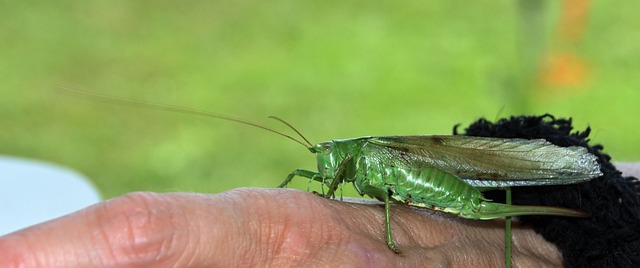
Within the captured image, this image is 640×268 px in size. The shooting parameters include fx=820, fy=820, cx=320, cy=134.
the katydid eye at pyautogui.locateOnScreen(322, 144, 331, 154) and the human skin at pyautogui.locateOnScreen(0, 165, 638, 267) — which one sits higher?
the katydid eye at pyautogui.locateOnScreen(322, 144, 331, 154)

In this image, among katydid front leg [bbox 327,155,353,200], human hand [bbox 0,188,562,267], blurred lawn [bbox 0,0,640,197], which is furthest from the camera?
blurred lawn [bbox 0,0,640,197]

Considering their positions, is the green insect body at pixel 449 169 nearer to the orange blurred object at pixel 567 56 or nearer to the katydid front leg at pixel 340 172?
the katydid front leg at pixel 340 172

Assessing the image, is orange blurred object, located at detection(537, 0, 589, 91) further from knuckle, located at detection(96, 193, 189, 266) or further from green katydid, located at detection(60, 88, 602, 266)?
knuckle, located at detection(96, 193, 189, 266)

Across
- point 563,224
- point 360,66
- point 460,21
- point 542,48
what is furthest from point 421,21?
point 563,224

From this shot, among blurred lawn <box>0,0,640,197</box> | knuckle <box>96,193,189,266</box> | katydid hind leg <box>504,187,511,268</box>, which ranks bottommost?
katydid hind leg <box>504,187,511,268</box>

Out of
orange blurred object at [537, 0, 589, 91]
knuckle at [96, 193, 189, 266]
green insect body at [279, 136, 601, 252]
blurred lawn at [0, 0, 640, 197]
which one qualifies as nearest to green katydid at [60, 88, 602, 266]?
green insect body at [279, 136, 601, 252]

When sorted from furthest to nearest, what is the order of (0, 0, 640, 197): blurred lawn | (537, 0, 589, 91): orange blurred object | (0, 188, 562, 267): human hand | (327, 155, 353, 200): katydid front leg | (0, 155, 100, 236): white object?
(537, 0, 589, 91): orange blurred object, (0, 0, 640, 197): blurred lawn, (0, 155, 100, 236): white object, (327, 155, 353, 200): katydid front leg, (0, 188, 562, 267): human hand

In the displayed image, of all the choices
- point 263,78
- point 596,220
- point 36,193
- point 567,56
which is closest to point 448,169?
point 596,220

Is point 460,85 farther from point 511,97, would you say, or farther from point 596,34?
point 596,34

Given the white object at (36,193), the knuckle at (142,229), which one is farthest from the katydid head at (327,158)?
the white object at (36,193)
